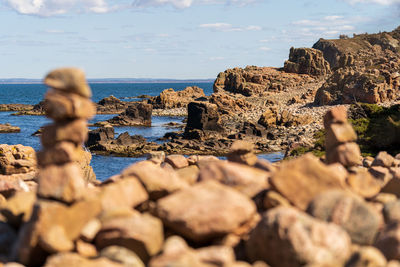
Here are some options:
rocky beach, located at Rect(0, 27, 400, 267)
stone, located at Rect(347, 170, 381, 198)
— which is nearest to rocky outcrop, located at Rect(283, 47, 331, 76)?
rocky beach, located at Rect(0, 27, 400, 267)

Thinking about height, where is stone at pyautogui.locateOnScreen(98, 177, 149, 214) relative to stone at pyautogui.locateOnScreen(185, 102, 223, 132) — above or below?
above

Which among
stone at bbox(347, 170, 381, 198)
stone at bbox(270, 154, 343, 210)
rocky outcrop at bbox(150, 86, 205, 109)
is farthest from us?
rocky outcrop at bbox(150, 86, 205, 109)

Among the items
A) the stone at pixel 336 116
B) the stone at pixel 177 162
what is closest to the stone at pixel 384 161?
the stone at pixel 336 116

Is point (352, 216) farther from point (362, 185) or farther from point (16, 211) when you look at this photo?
point (16, 211)

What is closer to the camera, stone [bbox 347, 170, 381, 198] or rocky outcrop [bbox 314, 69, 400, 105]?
stone [bbox 347, 170, 381, 198]

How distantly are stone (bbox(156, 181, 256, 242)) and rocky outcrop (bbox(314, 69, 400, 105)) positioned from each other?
58.2 meters

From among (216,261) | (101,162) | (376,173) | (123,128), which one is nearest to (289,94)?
(123,128)

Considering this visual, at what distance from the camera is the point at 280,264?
300 inches

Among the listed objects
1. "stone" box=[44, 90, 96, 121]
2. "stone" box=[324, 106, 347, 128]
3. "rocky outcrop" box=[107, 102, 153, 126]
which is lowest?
"rocky outcrop" box=[107, 102, 153, 126]

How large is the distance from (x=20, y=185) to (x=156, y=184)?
4.76 metres

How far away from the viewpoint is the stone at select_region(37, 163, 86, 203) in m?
8.47

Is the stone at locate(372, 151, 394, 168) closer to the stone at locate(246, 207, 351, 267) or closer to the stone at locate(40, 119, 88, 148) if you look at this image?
the stone at locate(246, 207, 351, 267)

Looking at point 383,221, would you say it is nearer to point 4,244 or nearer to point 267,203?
point 267,203

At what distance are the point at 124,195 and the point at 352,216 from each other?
4.25 meters
